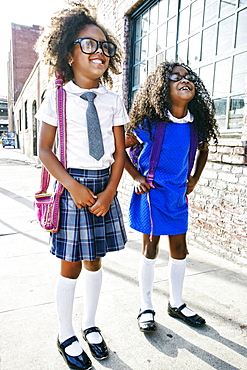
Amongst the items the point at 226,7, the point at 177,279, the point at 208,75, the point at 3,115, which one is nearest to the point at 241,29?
the point at 226,7

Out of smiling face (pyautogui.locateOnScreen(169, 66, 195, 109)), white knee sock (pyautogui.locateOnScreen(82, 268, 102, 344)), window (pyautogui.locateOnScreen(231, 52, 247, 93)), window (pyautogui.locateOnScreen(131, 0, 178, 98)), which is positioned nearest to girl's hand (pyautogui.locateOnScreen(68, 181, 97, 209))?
white knee sock (pyautogui.locateOnScreen(82, 268, 102, 344))

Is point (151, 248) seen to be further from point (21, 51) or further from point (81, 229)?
point (21, 51)

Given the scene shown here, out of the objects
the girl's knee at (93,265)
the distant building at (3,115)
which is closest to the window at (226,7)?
the girl's knee at (93,265)

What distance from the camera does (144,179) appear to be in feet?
6.69

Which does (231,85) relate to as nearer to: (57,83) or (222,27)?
(222,27)

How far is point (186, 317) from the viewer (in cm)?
210

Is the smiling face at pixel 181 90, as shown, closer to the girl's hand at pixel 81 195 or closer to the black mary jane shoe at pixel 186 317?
the girl's hand at pixel 81 195

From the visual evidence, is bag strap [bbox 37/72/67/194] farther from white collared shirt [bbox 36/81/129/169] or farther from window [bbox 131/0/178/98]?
window [bbox 131/0/178/98]

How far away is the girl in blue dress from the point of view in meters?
2.03

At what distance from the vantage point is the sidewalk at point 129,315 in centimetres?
174

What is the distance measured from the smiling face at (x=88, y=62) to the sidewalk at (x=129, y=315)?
5.34 ft

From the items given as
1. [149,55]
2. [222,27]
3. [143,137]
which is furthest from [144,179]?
[149,55]

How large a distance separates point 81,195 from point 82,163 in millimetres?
190

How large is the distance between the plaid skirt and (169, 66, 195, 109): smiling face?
30.0 inches
